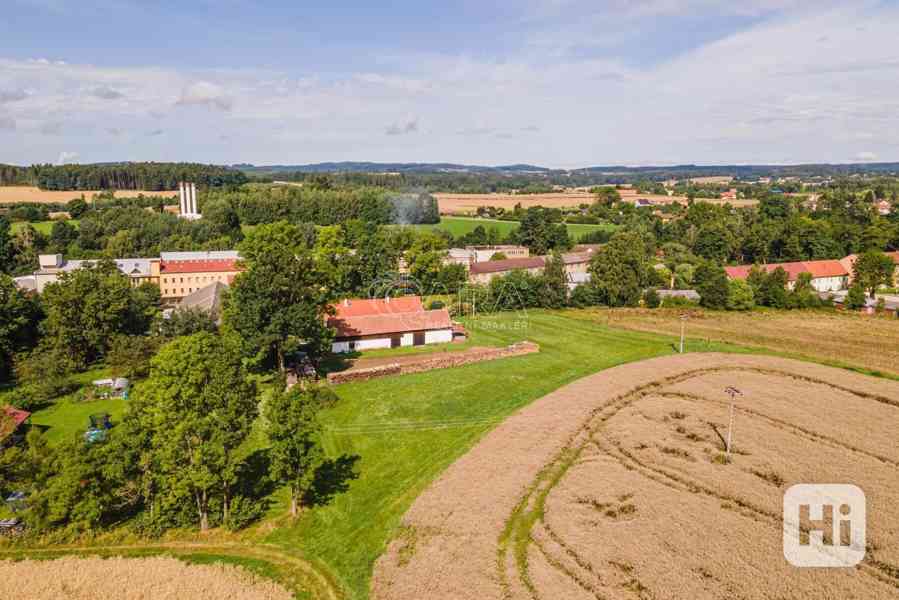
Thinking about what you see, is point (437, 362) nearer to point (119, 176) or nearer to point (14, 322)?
point (14, 322)

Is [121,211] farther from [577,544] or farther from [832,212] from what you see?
[832,212]

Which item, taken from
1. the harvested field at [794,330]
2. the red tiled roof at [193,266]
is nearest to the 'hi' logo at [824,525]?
the harvested field at [794,330]

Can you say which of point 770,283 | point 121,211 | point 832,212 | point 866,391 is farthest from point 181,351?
point 832,212

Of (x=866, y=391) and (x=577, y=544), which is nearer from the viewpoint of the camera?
(x=577, y=544)

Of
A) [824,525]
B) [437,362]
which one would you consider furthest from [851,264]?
[824,525]

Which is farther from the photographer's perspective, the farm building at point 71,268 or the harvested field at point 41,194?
the harvested field at point 41,194

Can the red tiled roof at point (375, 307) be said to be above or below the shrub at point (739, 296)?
above

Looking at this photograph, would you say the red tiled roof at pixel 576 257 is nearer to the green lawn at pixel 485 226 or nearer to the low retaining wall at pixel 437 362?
the green lawn at pixel 485 226
